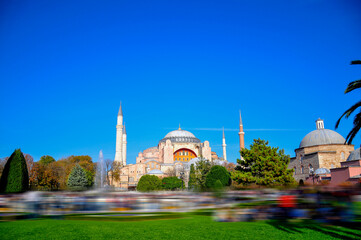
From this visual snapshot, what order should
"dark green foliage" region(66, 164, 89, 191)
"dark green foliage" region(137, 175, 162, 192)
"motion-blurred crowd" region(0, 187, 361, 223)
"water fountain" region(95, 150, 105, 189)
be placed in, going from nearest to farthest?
"motion-blurred crowd" region(0, 187, 361, 223), "dark green foliage" region(66, 164, 89, 191), "dark green foliage" region(137, 175, 162, 192), "water fountain" region(95, 150, 105, 189)

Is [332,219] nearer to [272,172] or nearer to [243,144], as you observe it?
[272,172]

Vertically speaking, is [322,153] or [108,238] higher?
[322,153]

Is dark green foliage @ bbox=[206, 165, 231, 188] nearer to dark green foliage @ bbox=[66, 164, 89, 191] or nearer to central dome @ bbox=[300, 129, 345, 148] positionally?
central dome @ bbox=[300, 129, 345, 148]

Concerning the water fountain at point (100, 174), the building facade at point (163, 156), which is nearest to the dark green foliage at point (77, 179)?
the water fountain at point (100, 174)

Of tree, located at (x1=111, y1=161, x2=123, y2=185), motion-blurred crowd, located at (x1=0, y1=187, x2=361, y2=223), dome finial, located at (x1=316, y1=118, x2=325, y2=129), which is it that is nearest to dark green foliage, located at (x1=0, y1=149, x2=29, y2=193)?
motion-blurred crowd, located at (x1=0, y1=187, x2=361, y2=223)

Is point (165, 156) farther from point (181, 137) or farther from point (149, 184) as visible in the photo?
point (149, 184)

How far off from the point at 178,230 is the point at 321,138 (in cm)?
3121

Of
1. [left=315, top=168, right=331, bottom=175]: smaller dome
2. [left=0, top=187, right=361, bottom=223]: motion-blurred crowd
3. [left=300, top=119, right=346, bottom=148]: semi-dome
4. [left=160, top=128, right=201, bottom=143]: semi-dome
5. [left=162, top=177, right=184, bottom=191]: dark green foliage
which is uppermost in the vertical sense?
[left=160, top=128, right=201, bottom=143]: semi-dome

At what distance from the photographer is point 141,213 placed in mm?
8703

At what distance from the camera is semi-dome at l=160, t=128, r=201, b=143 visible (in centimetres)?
6197

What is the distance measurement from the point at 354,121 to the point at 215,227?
5966mm

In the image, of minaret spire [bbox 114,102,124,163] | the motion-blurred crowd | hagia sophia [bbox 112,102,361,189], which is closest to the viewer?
the motion-blurred crowd

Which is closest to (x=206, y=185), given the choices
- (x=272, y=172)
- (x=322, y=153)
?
(x=272, y=172)

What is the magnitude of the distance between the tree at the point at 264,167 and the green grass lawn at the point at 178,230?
11447mm
